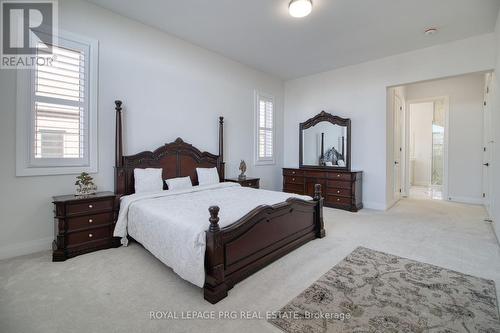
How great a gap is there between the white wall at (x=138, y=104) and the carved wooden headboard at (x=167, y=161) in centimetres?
13

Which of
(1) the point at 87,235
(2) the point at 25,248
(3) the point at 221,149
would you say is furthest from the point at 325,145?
(2) the point at 25,248

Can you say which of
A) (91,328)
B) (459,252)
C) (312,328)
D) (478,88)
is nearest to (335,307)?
(312,328)

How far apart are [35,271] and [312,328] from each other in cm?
260

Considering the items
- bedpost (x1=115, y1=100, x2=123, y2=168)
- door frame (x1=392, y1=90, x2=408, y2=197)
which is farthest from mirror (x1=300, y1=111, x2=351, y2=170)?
bedpost (x1=115, y1=100, x2=123, y2=168)

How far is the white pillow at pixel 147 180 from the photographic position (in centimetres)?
334

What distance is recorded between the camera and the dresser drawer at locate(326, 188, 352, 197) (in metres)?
4.77

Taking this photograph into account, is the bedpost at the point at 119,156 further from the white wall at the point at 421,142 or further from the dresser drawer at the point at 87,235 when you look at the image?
the white wall at the point at 421,142

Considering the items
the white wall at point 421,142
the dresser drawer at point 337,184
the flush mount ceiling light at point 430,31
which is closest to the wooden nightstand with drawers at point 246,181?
the dresser drawer at point 337,184

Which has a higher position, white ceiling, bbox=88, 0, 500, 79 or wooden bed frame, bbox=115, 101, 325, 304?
white ceiling, bbox=88, 0, 500, 79

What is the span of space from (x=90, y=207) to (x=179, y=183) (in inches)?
48.4

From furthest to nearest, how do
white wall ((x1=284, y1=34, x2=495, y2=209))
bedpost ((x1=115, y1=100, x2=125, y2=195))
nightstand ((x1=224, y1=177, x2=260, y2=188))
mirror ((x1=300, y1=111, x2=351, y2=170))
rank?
mirror ((x1=300, y1=111, x2=351, y2=170)) < nightstand ((x1=224, y1=177, x2=260, y2=188)) < white wall ((x1=284, y1=34, x2=495, y2=209)) < bedpost ((x1=115, y1=100, x2=125, y2=195))

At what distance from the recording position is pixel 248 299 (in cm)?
190

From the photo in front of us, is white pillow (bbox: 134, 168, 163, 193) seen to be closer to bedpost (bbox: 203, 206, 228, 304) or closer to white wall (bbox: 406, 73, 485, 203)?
bedpost (bbox: 203, 206, 228, 304)

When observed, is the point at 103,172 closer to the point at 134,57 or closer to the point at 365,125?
the point at 134,57
